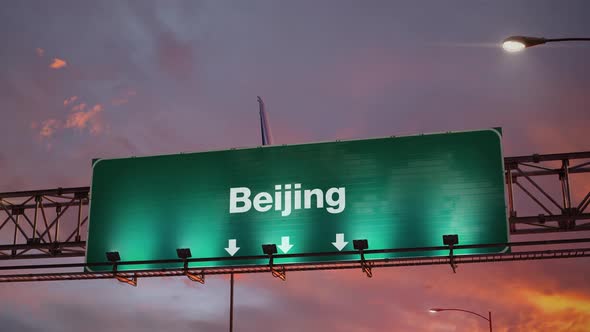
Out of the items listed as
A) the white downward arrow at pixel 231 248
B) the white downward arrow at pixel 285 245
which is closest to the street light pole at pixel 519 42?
the white downward arrow at pixel 285 245

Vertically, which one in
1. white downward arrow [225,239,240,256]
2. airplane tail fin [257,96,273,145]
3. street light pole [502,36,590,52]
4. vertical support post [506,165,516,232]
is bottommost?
white downward arrow [225,239,240,256]

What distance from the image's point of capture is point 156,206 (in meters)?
21.2

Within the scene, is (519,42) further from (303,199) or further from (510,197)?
(303,199)

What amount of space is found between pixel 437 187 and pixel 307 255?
3.28 meters

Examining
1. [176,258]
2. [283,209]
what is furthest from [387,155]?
[176,258]

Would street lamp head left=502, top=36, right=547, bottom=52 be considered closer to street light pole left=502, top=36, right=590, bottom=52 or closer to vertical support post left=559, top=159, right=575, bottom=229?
street light pole left=502, top=36, right=590, bottom=52

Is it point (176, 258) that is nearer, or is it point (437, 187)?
point (437, 187)

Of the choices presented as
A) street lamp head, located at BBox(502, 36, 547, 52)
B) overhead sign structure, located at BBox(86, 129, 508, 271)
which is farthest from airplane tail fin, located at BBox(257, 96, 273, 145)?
street lamp head, located at BBox(502, 36, 547, 52)

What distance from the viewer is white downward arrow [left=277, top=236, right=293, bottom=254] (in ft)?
65.3

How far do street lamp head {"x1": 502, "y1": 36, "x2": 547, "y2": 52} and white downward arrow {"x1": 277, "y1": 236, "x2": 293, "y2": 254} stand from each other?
7534mm

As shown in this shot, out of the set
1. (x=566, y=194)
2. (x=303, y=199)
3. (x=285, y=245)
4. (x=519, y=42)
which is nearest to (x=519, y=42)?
(x=519, y=42)

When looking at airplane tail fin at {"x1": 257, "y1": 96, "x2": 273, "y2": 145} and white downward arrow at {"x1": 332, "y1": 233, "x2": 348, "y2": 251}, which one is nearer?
white downward arrow at {"x1": 332, "y1": 233, "x2": 348, "y2": 251}

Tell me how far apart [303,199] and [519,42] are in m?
7.24

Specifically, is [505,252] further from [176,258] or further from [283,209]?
[176,258]
